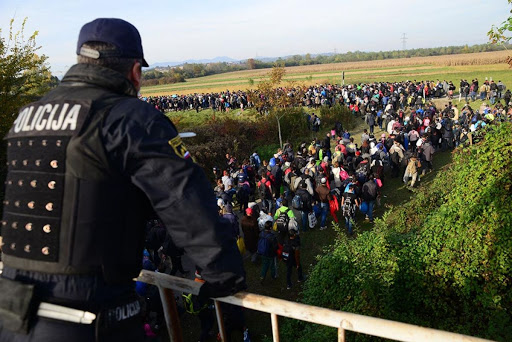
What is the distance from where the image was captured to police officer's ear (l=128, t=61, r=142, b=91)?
1614mm

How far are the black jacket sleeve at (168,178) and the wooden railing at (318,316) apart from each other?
1.25 ft

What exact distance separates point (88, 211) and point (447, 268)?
5.62 m

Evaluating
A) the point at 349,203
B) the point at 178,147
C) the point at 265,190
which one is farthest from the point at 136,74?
the point at 265,190

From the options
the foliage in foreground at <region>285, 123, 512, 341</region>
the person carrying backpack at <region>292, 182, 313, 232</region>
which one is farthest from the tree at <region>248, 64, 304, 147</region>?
the foliage in foreground at <region>285, 123, 512, 341</region>

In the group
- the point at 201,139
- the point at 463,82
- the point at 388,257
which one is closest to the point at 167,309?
the point at 388,257

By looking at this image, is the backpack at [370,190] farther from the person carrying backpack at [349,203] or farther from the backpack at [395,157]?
the backpack at [395,157]

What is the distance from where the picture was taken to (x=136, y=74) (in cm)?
164

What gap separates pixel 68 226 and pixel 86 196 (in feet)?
0.43

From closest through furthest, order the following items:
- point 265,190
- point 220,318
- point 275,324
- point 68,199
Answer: point 68,199 < point 275,324 < point 220,318 < point 265,190

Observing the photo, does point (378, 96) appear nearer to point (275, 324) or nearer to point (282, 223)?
point (282, 223)

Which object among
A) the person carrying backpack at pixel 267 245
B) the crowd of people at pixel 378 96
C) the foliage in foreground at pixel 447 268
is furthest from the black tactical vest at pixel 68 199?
the crowd of people at pixel 378 96

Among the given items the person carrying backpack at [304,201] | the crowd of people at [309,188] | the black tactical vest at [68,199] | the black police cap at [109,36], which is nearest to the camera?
the black tactical vest at [68,199]

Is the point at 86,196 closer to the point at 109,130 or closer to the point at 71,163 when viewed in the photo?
the point at 71,163

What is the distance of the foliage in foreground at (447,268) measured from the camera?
5.14 metres
